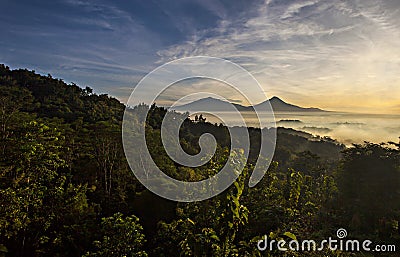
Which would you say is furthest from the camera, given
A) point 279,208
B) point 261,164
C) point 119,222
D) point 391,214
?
point 261,164

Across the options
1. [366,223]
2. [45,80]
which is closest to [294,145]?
[366,223]

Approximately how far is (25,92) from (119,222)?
→ 33.1 meters

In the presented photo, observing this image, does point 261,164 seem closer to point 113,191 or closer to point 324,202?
point 324,202

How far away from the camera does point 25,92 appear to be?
33312 millimetres

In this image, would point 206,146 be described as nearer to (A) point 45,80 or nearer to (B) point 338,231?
(B) point 338,231

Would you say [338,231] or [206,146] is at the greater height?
[206,146]

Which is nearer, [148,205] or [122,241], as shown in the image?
[122,241]

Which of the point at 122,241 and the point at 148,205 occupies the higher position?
the point at 122,241

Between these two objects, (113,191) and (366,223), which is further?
(113,191)

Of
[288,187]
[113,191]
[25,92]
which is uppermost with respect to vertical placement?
[25,92]

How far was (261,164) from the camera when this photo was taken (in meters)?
9.93

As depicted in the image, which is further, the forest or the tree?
the tree

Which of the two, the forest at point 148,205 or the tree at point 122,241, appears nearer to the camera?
the forest at point 148,205

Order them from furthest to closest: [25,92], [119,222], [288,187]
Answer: [25,92] → [288,187] → [119,222]
